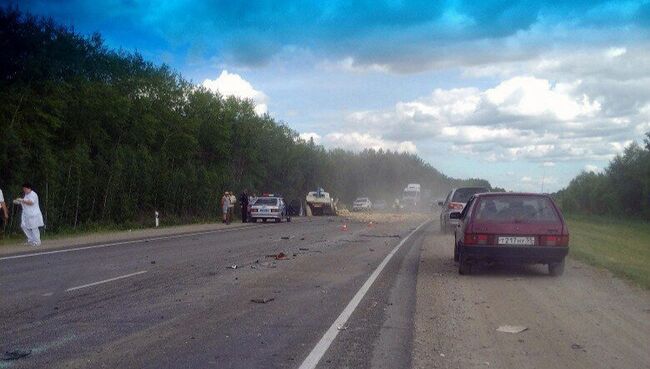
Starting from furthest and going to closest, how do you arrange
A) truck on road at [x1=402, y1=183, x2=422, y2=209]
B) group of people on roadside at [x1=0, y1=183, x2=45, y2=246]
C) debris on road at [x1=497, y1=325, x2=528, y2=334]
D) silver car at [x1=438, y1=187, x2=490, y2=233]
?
truck on road at [x1=402, y1=183, x2=422, y2=209], silver car at [x1=438, y1=187, x2=490, y2=233], group of people on roadside at [x1=0, y1=183, x2=45, y2=246], debris on road at [x1=497, y1=325, x2=528, y2=334]

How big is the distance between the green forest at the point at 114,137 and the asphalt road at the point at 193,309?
44.1 feet

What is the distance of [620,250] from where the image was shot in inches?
1047

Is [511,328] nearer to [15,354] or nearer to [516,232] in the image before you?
[516,232]

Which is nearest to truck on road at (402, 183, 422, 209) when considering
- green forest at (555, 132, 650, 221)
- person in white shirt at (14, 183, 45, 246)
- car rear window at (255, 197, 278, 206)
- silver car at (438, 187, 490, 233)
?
green forest at (555, 132, 650, 221)

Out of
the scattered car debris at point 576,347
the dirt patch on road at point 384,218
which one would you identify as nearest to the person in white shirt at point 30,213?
the scattered car debris at point 576,347

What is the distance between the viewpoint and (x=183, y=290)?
1178 cm

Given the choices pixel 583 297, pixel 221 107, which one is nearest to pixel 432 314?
pixel 583 297

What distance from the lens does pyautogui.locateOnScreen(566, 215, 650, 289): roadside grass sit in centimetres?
1528

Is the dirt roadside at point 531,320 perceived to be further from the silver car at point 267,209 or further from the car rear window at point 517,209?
the silver car at point 267,209

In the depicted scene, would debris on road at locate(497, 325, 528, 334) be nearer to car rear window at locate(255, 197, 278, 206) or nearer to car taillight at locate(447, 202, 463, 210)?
car taillight at locate(447, 202, 463, 210)

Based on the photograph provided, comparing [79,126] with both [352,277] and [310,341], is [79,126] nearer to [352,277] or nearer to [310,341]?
[352,277]

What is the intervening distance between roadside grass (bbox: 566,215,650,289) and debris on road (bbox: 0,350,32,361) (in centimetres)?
998

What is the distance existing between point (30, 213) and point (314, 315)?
566 inches

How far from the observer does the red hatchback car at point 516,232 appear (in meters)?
13.2
